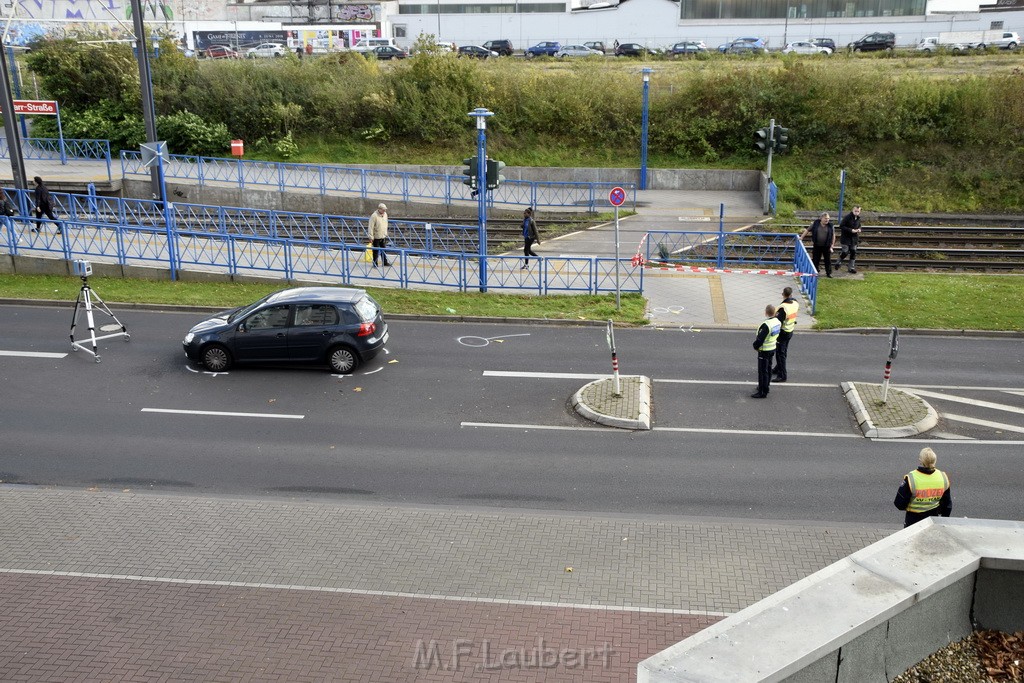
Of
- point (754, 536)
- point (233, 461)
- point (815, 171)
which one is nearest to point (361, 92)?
point (815, 171)

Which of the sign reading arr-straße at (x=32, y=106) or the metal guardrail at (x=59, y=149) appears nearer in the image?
the sign reading arr-straße at (x=32, y=106)

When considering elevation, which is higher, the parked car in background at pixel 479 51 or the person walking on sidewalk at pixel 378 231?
the parked car in background at pixel 479 51

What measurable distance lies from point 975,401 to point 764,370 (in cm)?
337

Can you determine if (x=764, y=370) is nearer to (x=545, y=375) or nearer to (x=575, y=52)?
(x=545, y=375)

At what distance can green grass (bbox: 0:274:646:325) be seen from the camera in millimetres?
19062

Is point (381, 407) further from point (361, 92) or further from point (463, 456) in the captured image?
point (361, 92)

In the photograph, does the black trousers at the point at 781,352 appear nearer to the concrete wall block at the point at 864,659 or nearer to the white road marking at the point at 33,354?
the concrete wall block at the point at 864,659

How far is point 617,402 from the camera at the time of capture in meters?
14.0

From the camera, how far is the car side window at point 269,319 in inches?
602

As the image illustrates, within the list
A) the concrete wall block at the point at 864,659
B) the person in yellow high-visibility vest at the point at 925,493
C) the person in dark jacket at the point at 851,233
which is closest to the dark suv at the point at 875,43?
the person in dark jacket at the point at 851,233

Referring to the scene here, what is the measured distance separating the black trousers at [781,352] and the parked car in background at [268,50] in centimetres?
4209

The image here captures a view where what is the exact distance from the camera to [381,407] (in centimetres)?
1413

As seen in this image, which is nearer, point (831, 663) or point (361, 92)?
point (831, 663)

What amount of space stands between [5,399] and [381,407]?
235 inches
